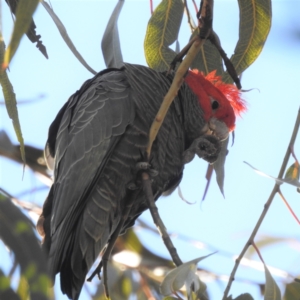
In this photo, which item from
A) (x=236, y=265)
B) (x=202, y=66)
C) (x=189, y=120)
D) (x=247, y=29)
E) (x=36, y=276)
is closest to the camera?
(x=36, y=276)

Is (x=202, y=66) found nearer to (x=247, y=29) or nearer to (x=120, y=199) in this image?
(x=247, y=29)

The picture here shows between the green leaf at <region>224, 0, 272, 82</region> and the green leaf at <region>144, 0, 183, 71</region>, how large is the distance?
236 millimetres

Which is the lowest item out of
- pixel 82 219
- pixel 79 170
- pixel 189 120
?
pixel 82 219

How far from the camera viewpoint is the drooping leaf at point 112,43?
189 cm

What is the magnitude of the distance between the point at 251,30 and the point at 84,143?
67cm

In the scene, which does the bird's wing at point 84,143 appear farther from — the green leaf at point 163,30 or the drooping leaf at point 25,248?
the drooping leaf at point 25,248

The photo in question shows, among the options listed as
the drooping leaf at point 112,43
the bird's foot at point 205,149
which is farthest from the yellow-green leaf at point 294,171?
the drooping leaf at point 112,43

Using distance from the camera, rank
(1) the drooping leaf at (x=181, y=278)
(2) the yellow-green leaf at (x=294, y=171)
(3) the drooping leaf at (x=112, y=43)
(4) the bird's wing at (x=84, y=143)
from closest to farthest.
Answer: (1) the drooping leaf at (x=181, y=278) < (2) the yellow-green leaf at (x=294, y=171) < (4) the bird's wing at (x=84, y=143) < (3) the drooping leaf at (x=112, y=43)

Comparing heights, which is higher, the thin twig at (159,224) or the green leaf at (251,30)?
the green leaf at (251,30)

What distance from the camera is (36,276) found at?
97cm

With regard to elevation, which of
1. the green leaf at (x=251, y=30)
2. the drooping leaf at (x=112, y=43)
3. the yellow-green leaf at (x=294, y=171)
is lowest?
the yellow-green leaf at (x=294, y=171)

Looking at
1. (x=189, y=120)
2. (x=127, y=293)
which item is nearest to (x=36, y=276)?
(x=127, y=293)

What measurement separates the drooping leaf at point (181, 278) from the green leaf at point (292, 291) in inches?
17.5

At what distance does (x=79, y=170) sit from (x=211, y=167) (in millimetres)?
542
